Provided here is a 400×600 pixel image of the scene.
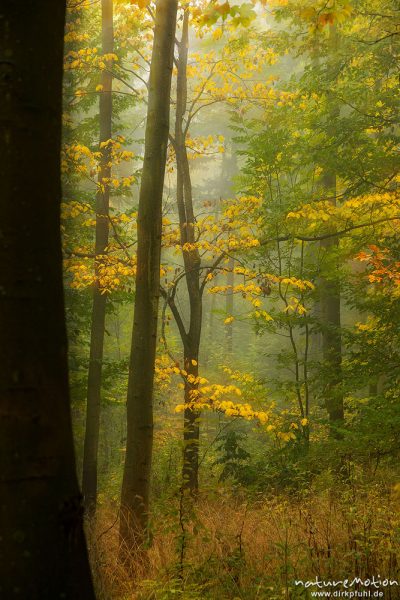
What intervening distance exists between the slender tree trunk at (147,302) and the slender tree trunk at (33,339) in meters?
3.63

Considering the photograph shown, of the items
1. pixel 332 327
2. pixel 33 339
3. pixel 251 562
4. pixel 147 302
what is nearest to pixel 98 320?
pixel 332 327

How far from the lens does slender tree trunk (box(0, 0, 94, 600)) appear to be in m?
1.44

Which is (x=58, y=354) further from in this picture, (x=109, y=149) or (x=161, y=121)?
(x=109, y=149)

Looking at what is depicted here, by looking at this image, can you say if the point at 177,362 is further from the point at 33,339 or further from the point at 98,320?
the point at 33,339

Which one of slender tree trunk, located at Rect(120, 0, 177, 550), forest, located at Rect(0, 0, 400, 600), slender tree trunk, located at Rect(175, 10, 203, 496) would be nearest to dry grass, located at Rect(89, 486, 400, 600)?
forest, located at Rect(0, 0, 400, 600)

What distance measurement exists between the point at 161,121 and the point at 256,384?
223 inches

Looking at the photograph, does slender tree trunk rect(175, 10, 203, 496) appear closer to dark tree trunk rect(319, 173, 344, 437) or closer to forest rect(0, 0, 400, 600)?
forest rect(0, 0, 400, 600)

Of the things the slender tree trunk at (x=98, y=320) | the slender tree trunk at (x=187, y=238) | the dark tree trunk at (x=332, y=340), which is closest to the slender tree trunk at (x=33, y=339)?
the dark tree trunk at (x=332, y=340)

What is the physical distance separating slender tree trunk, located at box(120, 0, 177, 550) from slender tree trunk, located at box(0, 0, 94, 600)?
363 cm

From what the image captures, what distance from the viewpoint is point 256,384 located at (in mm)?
9594

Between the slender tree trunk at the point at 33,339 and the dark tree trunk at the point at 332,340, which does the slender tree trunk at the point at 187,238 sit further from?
the slender tree trunk at the point at 33,339

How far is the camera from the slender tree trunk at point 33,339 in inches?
56.6

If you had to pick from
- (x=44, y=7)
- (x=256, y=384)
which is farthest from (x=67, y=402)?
(x=256, y=384)

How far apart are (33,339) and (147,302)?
3.84 m
